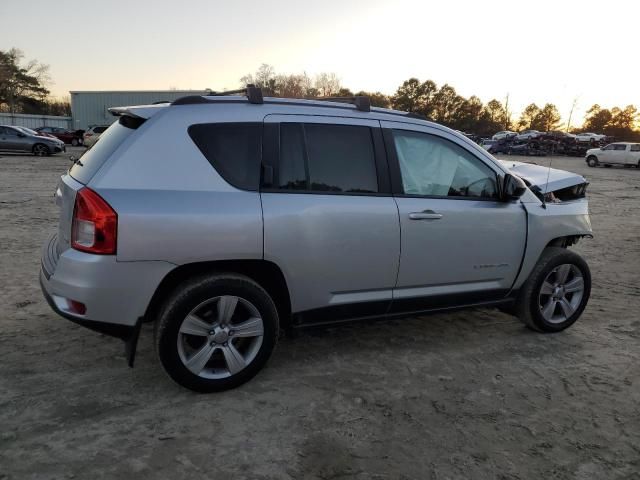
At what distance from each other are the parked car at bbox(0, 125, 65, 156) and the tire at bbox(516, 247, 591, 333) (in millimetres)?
26259

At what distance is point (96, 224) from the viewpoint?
2.78m

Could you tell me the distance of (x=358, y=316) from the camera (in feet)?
11.8

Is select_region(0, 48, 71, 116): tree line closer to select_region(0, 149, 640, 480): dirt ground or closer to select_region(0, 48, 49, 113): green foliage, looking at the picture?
select_region(0, 48, 49, 113): green foliage

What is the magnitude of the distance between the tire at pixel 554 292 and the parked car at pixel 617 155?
32450 mm

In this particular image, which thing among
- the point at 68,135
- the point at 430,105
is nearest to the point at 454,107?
the point at 430,105

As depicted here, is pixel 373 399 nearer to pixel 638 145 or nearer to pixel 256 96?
pixel 256 96

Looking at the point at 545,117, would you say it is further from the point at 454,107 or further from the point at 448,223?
the point at 448,223

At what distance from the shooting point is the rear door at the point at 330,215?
321 centimetres

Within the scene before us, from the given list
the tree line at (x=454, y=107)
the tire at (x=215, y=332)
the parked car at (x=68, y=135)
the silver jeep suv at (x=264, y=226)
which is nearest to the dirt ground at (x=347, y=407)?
the tire at (x=215, y=332)

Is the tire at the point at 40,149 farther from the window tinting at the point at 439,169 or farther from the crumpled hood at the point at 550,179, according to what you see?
the window tinting at the point at 439,169

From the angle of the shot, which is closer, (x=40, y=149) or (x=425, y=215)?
(x=425, y=215)

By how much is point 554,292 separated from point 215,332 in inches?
117

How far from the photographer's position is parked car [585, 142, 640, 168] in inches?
1231

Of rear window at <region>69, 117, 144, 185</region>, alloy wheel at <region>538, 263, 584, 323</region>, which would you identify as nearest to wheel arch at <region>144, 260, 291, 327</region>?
rear window at <region>69, 117, 144, 185</region>
